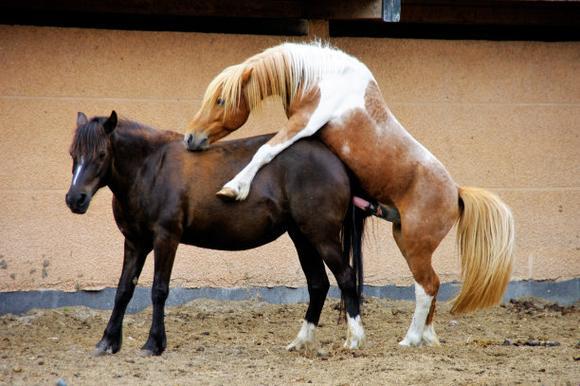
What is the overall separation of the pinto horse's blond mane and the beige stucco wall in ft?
5.69

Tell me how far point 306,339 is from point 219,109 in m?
1.64

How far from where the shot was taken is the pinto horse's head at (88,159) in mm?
Answer: 6562

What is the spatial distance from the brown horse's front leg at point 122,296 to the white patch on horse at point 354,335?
143 cm

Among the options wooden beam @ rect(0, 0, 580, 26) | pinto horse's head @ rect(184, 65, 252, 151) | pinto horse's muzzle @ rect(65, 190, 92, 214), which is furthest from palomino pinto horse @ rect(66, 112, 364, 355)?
wooden beam @ rect(0, 0, 580, 26)

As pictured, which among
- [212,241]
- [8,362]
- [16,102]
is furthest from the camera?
[16,102]

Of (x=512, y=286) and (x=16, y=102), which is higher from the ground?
(x=16, y=102)

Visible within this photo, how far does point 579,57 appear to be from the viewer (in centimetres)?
937

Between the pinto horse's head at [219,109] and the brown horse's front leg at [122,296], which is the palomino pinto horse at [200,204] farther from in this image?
the pinto horse's head at [219,109]

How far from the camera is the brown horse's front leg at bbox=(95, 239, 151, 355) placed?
6.86 metres

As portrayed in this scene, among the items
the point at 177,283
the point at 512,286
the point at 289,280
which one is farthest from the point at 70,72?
the point at 512,286

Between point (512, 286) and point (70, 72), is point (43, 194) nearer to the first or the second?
point (70, 72)

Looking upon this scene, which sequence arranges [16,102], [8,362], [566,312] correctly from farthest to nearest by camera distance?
[566,312], [16,102], [8,362]

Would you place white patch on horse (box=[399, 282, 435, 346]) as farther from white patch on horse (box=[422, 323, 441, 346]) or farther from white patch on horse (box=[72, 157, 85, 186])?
white patch on horse (box=[72, 157, 85, 186])

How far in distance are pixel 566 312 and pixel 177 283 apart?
3.27 metres
